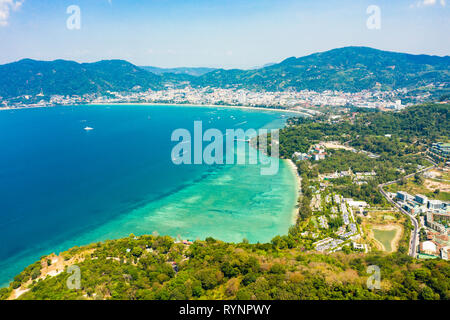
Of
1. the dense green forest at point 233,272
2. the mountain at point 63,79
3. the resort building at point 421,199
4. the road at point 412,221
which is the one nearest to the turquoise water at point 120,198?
the dense green forest at point 233,272

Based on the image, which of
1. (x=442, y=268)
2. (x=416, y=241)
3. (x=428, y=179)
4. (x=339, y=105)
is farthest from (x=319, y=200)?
(x=339, y=105)

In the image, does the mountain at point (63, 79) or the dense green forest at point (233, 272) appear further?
the mountain at point (63, 79)

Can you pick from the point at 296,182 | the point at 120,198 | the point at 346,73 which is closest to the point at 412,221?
the point at 296,182

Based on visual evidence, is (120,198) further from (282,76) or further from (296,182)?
(282,76)

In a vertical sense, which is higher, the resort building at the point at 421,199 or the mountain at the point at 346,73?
the mountain at the point at 346,73

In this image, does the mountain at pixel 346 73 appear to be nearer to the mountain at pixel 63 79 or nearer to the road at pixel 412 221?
the mountain at pixel 63 79

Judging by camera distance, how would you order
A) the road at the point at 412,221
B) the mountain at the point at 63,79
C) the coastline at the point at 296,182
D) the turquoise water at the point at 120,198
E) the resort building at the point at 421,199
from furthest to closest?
the mountain at the point at 63,79
the resort building at the point at 421,199
the coastline at the point at 296,182
the turquoise water at the point at 120,198
the road at the point at 412,221

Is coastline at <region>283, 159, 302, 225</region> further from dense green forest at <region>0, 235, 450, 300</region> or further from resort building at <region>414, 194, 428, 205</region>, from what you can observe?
resort building at <region>414, 194, 428, 205</region>
